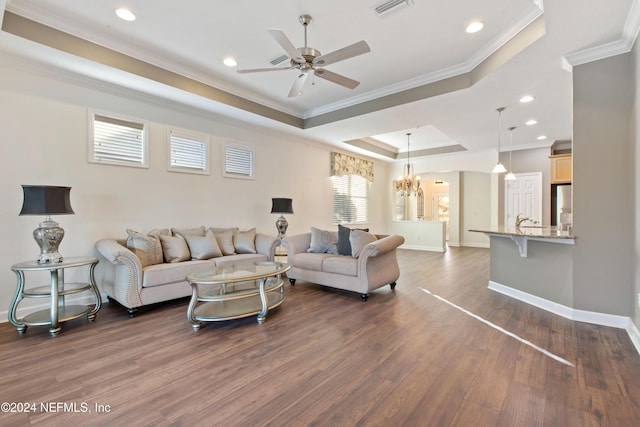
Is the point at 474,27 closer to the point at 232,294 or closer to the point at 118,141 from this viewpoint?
the point at 232,294

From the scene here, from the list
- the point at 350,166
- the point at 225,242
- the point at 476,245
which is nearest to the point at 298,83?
the point at 225,242

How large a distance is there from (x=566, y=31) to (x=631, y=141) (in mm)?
1199

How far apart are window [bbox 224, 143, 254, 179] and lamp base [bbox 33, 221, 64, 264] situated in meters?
2.57

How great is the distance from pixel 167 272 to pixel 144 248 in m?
0.44

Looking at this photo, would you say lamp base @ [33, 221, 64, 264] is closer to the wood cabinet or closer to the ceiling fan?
the ceiling fan

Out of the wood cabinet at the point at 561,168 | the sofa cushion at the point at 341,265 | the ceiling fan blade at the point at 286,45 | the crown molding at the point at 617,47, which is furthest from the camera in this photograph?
the wood cabinet at the point at 561,168

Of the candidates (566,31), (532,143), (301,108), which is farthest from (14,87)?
(532,143)

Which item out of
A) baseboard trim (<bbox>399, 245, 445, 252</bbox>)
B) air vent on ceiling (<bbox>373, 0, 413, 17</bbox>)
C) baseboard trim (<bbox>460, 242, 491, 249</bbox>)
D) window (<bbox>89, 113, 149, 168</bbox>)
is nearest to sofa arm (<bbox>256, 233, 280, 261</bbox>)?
window (<bbox>89, 113, 149, 168</bbox>)

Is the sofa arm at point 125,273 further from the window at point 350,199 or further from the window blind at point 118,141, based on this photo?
the window at point 350,199

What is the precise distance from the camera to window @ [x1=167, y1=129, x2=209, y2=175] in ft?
15.0

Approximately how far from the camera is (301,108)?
5.54m

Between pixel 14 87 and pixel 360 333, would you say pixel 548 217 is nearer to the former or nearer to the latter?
pixel 360 333

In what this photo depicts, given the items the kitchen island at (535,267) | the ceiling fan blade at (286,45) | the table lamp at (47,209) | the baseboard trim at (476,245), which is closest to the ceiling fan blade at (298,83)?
the ceiling fan blade at (286,45)

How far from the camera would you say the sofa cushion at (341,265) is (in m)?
3.97
